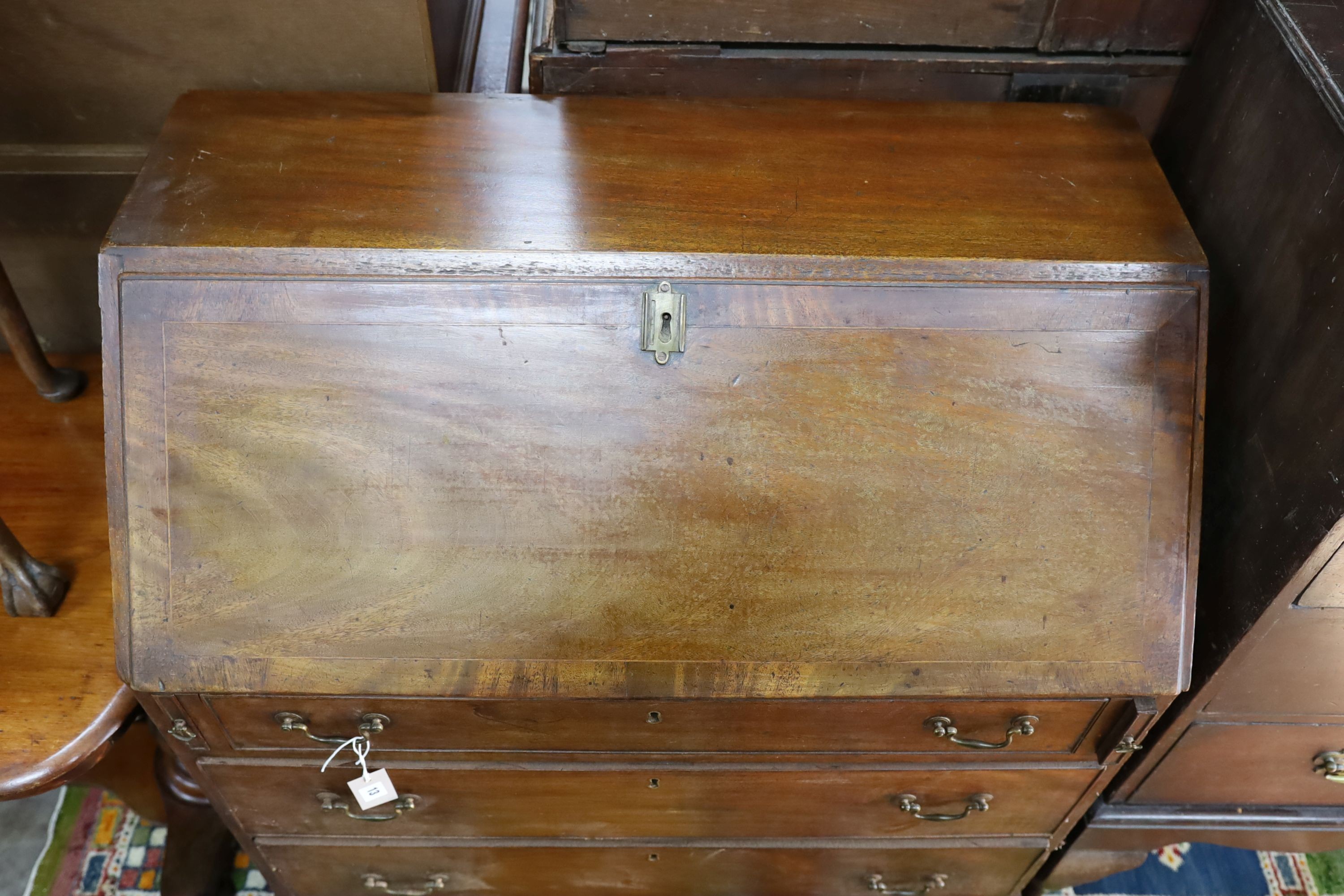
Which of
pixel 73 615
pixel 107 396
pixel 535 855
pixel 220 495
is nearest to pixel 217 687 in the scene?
pixel 220 495

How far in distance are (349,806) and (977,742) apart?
84cm

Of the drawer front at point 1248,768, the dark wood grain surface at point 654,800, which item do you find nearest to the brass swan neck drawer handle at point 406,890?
the dark wood grain surface at point 654,800

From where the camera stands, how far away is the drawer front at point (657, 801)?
129 centimetres

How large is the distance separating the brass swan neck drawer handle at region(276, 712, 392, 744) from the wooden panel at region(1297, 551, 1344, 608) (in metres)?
1.10

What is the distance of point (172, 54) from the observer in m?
1.33

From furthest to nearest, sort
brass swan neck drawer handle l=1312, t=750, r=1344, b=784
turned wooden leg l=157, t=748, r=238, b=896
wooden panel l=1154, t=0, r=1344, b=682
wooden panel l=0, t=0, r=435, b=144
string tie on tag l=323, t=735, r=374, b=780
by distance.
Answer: turned wooden leg l=157, t=748, r=238, b=896
brass swan neck drawer handle l=1312, t=750, r=1344, b=784
wooden panel l=0, t=0, r=435, b=144
string tie on tag l=323, t=735, r=374, b=780
wooden panel l=1154, t=0, r=1344, b=682

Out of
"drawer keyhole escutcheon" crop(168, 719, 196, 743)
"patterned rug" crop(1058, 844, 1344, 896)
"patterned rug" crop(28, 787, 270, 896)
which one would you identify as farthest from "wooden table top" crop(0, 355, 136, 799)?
"patterned rug" crop(1058, 844, 1344, 896)

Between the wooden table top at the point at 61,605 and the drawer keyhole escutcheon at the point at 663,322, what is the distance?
0.86 metres

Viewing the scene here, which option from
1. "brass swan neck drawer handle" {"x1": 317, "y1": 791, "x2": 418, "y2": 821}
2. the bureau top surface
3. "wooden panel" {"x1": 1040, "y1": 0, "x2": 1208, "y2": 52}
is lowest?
"brass swan neck drawer handle" {"x1": 317, "y1": 791, "x2": 418, "y2": 821}

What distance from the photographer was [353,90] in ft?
4.47

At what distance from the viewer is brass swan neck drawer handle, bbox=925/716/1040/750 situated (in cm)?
119

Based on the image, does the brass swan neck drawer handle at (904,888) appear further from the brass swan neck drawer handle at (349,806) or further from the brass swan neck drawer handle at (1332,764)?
the brass swan neck drawer handle at (349,806)

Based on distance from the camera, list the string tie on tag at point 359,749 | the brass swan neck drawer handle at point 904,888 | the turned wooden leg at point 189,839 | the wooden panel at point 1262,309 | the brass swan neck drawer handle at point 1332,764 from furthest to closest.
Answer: the turned wooden leg at point 189,839
the brass swan neck drawer handle at point 904,888
the brass swan neck drawer handle at point 1332,764
the string tie on tag at point 359,749
the wooden panel at point 1262,309

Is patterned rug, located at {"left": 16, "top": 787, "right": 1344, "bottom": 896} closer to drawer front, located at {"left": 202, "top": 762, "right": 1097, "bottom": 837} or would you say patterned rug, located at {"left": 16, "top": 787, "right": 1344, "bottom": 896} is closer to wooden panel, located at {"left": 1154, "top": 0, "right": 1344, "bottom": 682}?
drawer front, located at {"left": 202, "top": 762, "right": 1097, "bottom": 837}
